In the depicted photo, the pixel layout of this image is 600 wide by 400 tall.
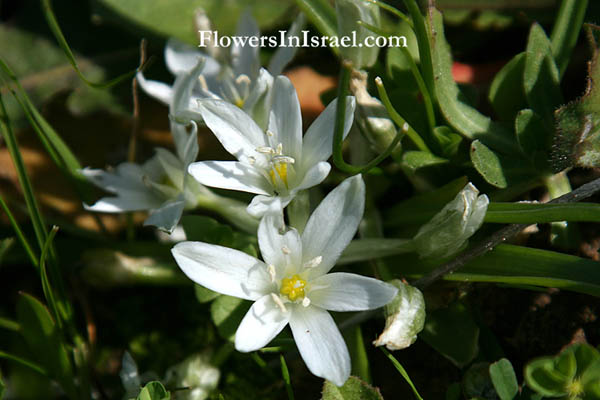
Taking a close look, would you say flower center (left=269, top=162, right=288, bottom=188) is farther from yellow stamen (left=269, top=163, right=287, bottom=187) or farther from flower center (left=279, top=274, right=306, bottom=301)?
flower center (left=279, top=274, right=306, bottom=301)

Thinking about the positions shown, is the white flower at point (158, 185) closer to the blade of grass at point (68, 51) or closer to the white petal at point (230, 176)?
the white petal at point (230, 176)

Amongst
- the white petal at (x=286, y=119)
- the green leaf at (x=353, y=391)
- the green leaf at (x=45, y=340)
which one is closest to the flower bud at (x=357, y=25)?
the white petal at (x=286, y=119)

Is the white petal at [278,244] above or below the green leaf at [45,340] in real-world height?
above

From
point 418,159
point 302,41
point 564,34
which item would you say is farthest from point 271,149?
point 564,34

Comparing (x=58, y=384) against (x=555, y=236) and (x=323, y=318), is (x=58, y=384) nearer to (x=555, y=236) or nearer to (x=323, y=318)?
(x=323, y=318)

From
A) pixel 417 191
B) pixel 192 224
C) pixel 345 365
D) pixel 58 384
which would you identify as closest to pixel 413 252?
pixel 417 191

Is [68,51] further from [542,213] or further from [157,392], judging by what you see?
[542,213]

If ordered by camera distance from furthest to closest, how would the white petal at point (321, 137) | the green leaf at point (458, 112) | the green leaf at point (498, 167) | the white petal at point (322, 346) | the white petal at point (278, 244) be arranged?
the green leaf at point (458, 112) → the green leaf at point (498, 167) → the white petal at point (321, 137) → the white petal at point (278, 244) → the white petal at point (322, 346)
